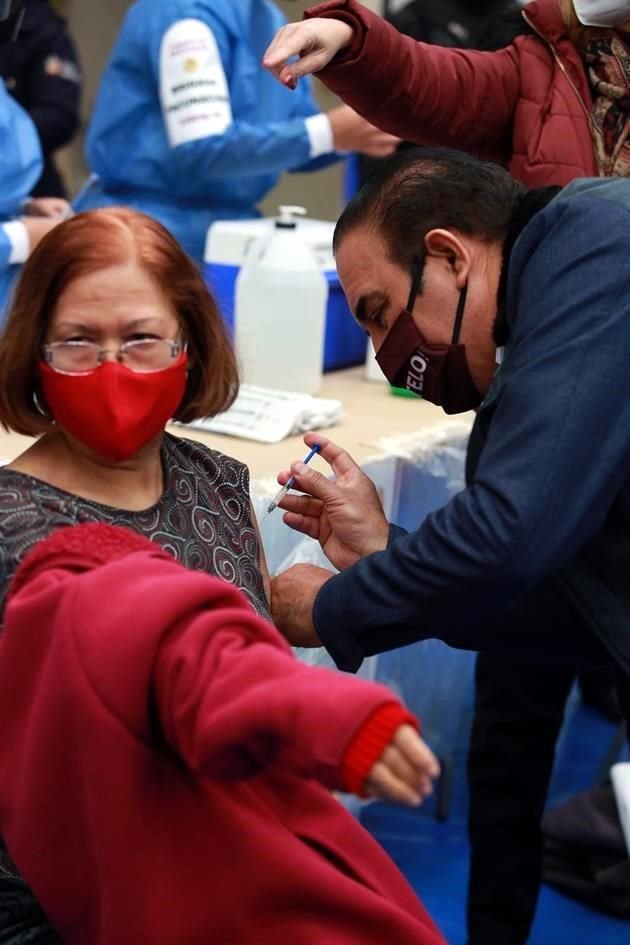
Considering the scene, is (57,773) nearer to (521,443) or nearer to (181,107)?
(521,443)

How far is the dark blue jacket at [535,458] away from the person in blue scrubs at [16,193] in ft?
3.98

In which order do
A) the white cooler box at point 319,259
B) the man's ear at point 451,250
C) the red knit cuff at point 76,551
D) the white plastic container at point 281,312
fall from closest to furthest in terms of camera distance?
the red knit cuff at point 76,551, the man's ear at point 451,250, the white plastic container at point 281,312, the white cooler box at point 319,259

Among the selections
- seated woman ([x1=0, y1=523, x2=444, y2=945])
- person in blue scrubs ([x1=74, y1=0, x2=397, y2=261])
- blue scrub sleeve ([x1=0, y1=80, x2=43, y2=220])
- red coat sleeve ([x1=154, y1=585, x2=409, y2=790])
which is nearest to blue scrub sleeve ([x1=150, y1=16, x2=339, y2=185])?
person in blue scrubs ([x1=74, y1=0, x2=397, y2=261])

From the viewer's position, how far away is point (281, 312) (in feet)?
6.96

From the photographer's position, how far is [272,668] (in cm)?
80

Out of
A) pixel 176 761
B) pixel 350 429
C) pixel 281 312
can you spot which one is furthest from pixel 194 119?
pixel 176 761

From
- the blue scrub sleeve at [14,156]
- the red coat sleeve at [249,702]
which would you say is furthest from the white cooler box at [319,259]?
the red coat sleeve at [249,702]

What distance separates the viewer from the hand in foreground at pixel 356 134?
256cm

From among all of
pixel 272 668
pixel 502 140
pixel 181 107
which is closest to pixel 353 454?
pixel 502 140

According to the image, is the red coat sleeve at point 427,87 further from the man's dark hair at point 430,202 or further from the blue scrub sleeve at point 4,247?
the blue scrub sleeve at point 4,247

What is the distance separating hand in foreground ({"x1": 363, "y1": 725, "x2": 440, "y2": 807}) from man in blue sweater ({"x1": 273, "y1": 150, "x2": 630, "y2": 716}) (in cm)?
46

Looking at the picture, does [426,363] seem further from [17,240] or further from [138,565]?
[17,240]

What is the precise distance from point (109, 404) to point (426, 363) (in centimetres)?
39

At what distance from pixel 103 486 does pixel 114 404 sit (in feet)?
0.31
